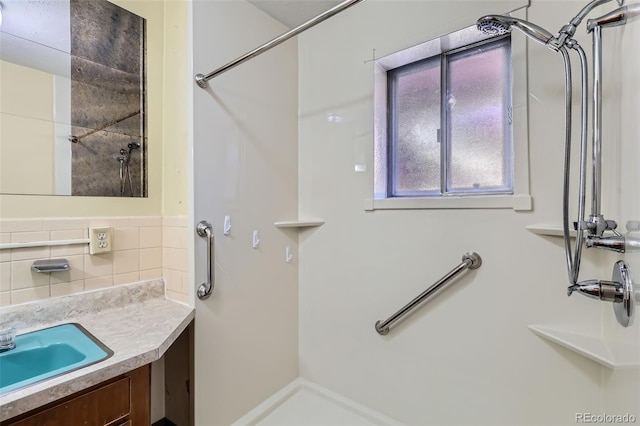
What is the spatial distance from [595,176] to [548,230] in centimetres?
31

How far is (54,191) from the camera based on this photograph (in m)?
1.25

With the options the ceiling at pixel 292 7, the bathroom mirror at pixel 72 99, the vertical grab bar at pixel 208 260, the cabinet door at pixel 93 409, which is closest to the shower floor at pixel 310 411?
the vertical grab bar at pixel 208 260

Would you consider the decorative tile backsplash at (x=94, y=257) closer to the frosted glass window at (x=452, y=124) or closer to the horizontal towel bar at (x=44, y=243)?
the horizontal towel bar at (x=44, y=243)

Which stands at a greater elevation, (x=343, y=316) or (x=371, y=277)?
(x=371, y=277)

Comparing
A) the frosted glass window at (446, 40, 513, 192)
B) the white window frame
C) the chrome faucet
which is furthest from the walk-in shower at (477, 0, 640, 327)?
the chrome faucet

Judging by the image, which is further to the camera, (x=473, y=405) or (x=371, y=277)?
(x=371, y=277)

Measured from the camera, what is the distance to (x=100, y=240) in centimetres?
135

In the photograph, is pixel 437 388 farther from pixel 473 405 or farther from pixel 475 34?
pixel 475 34

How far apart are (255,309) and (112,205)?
3.16 ft

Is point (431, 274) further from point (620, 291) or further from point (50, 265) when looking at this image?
point (50, 265)

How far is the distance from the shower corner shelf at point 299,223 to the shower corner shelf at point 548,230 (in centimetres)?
116

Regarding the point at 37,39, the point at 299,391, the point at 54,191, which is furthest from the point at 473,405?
the point at 37,39

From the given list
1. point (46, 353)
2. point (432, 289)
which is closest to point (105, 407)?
point (46, 353)

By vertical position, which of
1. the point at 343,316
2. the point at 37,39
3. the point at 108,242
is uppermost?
the point at 37,39
